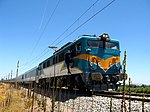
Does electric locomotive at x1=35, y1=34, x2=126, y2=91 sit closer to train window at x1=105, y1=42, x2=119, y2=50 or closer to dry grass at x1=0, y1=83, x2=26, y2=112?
train window at x1=105, y1=42, x2=119, y2=50

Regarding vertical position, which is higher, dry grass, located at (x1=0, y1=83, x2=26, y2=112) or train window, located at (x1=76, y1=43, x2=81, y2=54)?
train window, located at (x1=76, y1=43, x2=81, y2=54)

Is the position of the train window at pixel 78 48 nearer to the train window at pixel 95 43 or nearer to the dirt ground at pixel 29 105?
the train window at pixel 95 43

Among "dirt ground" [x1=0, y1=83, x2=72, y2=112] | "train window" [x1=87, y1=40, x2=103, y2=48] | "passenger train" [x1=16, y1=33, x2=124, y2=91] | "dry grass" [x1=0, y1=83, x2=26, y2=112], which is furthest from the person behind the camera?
"train window" [x1=87, y1=40, x2=103, y2=48]

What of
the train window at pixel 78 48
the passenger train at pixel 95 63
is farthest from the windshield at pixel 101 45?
the train window at pixel 78 48

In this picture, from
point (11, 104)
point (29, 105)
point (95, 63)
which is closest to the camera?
point (29, 105)

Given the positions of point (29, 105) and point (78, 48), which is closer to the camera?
point (29, 105)

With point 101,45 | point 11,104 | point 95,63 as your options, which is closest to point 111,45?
point 101,45

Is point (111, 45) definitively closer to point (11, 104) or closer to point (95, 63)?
point (95, 63)

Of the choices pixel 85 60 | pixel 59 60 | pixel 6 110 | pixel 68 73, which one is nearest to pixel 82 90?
pixel 68 73

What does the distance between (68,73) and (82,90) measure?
146 centimetres

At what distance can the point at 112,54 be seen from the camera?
14.3m

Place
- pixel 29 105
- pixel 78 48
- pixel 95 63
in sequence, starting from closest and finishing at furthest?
1. pixel 29 105
2. pixel 95 63
3. pixel 78 48

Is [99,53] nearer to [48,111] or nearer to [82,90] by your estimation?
[82,90]

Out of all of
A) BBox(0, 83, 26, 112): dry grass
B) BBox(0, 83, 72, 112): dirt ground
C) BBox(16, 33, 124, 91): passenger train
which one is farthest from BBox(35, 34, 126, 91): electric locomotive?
BBox(0, 83, 26, 112): dry grass
